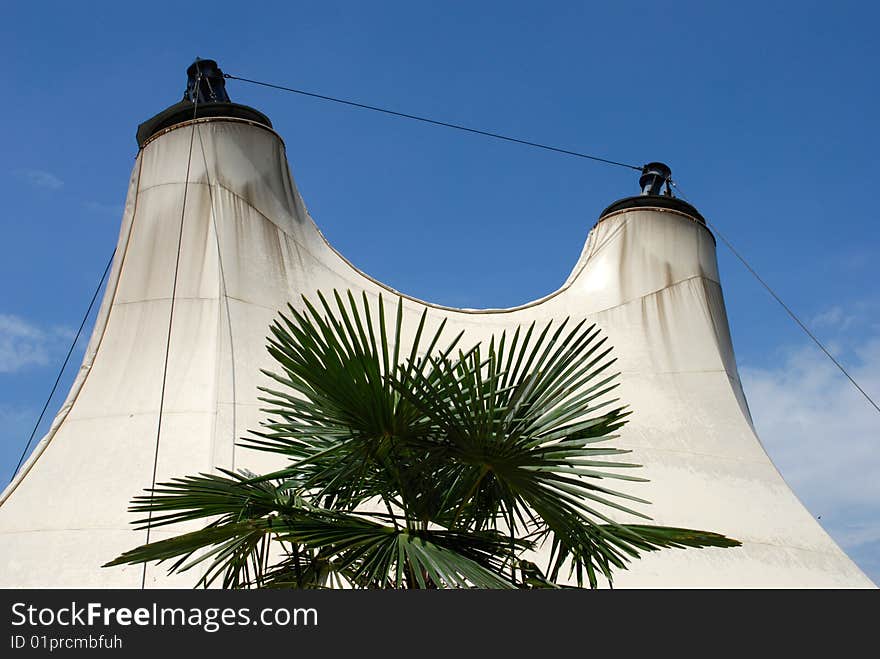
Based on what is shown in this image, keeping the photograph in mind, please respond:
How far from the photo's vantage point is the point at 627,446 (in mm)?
11039

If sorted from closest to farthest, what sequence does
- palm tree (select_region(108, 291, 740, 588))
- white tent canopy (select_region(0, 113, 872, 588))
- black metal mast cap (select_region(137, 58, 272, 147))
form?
palm tree (select_region(108, 291, 740, 588)), white tent canopy (select_region(0, 113, 872, 588)), black metal mast cap (select_region(137, 58, 272, 147))

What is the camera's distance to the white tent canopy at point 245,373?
8406 millimetres

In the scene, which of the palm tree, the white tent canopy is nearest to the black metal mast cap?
the white tent canopy

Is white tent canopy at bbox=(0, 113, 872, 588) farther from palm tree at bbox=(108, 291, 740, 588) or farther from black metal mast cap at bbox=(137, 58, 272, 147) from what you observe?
palm tree at bbox=(108, 291, 740, 588)

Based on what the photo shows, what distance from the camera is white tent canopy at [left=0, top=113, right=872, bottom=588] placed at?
27.6ft

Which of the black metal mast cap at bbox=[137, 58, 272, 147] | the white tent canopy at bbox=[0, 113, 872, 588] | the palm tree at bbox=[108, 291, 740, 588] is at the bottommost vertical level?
the palm tree at bbox=[108, 291, 740, 588]

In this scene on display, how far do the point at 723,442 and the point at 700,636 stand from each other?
9.79 meters

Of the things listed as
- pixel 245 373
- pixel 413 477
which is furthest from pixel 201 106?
pixel 413 477

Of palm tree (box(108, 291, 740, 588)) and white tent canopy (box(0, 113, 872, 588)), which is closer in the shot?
palm tree (box(108, 291, 740, 588))

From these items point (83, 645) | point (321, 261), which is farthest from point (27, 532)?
point (83, 645)

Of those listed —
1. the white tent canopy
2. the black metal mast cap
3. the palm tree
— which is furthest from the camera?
the black metal mast cap

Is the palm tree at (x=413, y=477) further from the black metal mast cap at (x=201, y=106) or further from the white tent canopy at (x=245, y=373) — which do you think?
the black metal mast cap at (x=201, y=106)

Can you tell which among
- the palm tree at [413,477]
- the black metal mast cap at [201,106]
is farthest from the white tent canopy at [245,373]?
the palm tree at [413,477]

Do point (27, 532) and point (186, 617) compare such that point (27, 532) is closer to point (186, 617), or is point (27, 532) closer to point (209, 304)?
Answer: point (209, 304)
